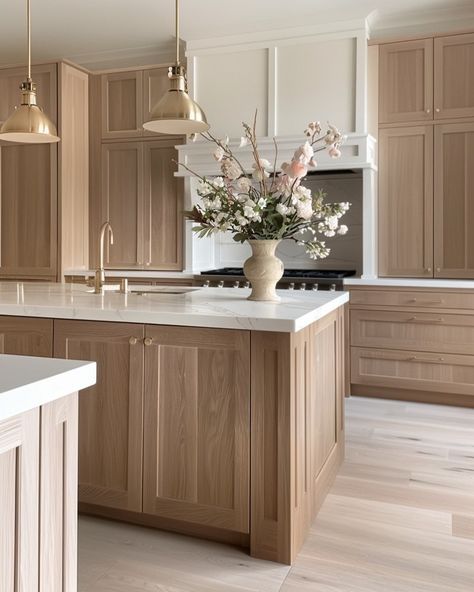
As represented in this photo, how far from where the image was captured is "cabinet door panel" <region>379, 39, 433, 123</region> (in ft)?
13.6

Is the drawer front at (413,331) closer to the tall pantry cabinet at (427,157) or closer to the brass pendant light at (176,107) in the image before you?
the tall pantry cabinet at (427,157)

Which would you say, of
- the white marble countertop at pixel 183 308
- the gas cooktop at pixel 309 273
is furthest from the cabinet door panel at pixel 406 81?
the white marble countertop at pixel 183 308

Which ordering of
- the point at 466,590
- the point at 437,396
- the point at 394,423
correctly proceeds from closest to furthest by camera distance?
the point at 466,590
the point at 394,423
the point at 437,396

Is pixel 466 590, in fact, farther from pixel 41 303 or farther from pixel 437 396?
pixel 437 396

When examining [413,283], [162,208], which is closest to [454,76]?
[413,283]

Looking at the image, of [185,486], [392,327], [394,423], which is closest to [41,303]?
[185,486]

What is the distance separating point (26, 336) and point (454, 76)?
344cm

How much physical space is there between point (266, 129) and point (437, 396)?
2372mm

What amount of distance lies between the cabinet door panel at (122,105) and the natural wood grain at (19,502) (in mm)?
4386

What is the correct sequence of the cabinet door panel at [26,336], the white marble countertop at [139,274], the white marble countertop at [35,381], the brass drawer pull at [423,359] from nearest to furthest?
the white marble countertop at [35,381]
the cabinet door panel at [26,336]
the brass drawer pull at [423,359]
the white marble countertop at [139,274]

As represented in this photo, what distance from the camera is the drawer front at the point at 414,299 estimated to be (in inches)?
152

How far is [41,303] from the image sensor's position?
7.57 ft

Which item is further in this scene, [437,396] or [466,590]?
[437,396]

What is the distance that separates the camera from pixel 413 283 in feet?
13.1
